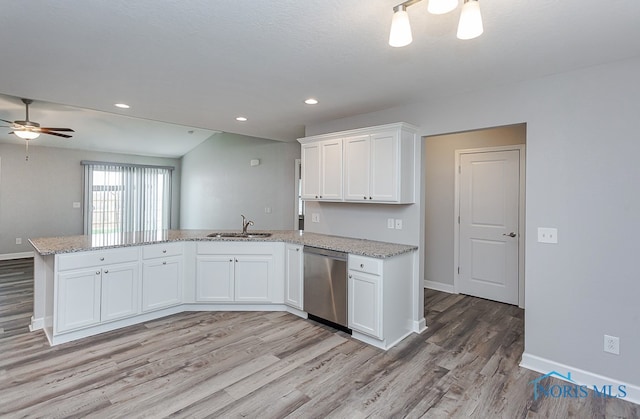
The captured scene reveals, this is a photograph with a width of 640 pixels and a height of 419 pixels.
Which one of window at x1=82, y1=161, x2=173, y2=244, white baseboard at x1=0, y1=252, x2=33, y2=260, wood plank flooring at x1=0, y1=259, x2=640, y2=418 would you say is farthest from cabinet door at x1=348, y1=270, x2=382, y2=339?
white baseboard at x1=0, y1=252, x2=33, y2=260

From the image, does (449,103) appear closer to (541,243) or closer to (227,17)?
(541,243)

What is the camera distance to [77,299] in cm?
297

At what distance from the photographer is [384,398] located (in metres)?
2.19

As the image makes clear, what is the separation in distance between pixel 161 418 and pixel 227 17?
2.38 meters

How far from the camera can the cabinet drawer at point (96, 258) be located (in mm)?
2879

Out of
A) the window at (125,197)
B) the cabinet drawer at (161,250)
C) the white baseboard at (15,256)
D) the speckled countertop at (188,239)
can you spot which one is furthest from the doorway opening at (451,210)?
the white baseboard at (15,256)

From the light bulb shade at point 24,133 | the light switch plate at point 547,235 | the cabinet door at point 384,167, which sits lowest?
the light switch plate at point 547,235

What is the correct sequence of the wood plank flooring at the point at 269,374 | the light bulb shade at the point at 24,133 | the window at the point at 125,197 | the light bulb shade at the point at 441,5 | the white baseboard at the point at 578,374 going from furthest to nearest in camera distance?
1. the window at the point at 125,197
2. the light bulb shade at the point at 24,133
3. the white baseboard at the point at 578,374
4. the wood plank flooring at the point at 269,374
5. the light bulb shade at the point at 441,5

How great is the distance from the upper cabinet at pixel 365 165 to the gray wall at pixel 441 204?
1373mm

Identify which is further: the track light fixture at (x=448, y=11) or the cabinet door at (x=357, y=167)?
the cabinet door at (x=357, y=167)

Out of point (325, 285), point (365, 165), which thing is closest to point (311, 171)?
point (365, 165)

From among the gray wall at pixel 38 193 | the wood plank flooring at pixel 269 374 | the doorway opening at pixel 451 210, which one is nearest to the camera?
the wood plank flooring at pixel 269 374

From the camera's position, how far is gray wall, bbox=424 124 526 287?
179 inches

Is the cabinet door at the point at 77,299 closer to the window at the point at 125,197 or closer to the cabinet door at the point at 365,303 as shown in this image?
the cabinet door at the point at 365,303
